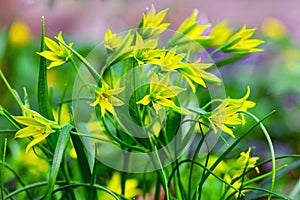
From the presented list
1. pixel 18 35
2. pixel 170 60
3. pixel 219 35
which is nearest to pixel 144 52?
pixel 170 60

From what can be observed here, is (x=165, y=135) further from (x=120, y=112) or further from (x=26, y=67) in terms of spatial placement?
(x=26, y=67)

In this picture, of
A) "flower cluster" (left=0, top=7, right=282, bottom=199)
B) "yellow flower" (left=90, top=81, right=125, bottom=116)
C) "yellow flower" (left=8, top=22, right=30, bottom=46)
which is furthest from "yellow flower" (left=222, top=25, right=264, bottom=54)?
"yellow flower" (left=8, top=22, right=30, bottom=46)

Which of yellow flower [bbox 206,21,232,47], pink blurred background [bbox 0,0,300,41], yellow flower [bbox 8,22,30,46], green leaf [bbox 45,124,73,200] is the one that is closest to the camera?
green leaf [bbox 45,124,73,200]

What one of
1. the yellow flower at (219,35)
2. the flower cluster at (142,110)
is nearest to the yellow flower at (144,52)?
the flower cluster at (142,110)

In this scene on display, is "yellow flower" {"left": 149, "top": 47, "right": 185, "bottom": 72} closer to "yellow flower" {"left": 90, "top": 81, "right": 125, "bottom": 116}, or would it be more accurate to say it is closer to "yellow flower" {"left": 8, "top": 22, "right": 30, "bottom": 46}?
"yellow flower" {"left": 90, "top": 81, "right": 125, "bottom": 116}

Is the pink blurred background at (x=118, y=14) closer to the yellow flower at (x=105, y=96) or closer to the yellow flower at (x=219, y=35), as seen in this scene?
the yellow flower at (x=219, y=35)

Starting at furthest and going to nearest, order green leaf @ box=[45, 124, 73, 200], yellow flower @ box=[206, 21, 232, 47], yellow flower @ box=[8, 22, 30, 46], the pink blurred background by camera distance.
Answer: the pink blurred background
yellow flower @ box=[8, 22, 30, 46]
yellow flower @ box=[206, 21, 232, 47]
green leaf @ box=[45, 124, 73, 200]

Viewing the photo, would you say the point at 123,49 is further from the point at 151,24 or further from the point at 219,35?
the point at 219,35

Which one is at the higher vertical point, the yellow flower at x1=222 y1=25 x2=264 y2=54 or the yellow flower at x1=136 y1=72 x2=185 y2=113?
the yellow flower at x1=222 y1=25 x2=264 y2=54

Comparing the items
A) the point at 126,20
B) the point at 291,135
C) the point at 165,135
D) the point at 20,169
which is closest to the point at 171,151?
the point at 165,135
